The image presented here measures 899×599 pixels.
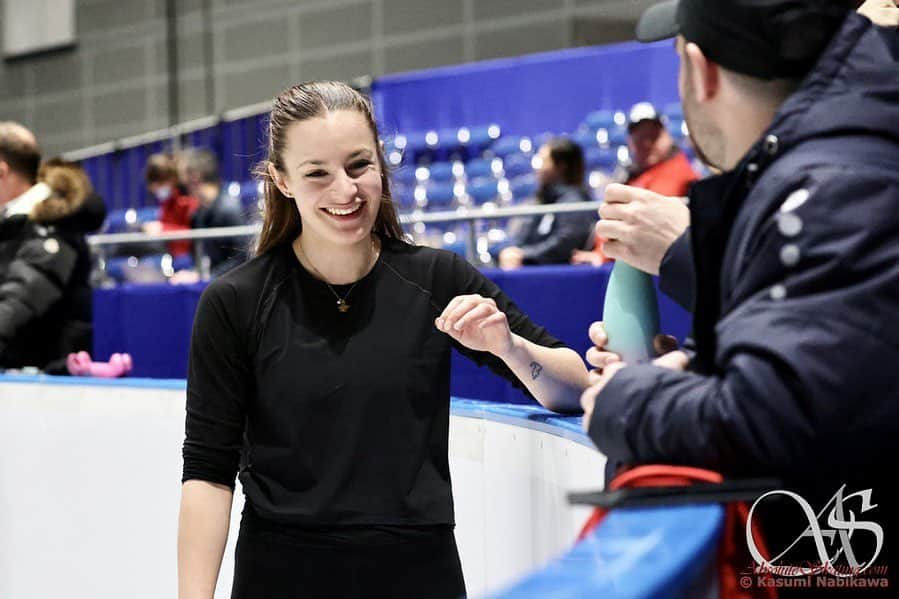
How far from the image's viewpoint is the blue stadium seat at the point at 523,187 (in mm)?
7688

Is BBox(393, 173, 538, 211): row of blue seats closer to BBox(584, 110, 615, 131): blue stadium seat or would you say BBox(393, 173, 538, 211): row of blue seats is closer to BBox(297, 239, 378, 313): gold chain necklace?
BBox(584, 110, 615, 131): blue stadium seat

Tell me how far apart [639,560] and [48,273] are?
360 centimetres

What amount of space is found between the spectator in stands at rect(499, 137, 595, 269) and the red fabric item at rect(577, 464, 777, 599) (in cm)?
347

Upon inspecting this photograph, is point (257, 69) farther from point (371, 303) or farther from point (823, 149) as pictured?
point (823, 149)

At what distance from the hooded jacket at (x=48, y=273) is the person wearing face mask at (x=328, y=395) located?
7.50ft

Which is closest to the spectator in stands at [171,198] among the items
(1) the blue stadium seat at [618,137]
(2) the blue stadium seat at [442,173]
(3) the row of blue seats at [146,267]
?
(3) the row of blue seats at [146,267]

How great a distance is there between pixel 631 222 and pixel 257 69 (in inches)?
414

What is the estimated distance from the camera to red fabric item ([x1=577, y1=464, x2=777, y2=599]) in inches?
35.5

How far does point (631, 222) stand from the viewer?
122 cm

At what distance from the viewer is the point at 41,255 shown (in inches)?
160

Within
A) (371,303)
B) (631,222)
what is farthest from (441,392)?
(631,222)

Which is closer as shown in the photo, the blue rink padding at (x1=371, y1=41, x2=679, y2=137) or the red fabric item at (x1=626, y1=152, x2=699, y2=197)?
the red fabric item at (x1=626, y1=152, x2=699, y2=197)

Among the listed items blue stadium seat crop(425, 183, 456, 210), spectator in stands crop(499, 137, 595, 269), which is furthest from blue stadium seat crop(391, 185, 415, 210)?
spectator in stands crop(499, 137, 595, 269)

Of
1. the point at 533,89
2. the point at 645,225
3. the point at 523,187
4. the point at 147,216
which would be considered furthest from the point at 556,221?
the point at 147,216
